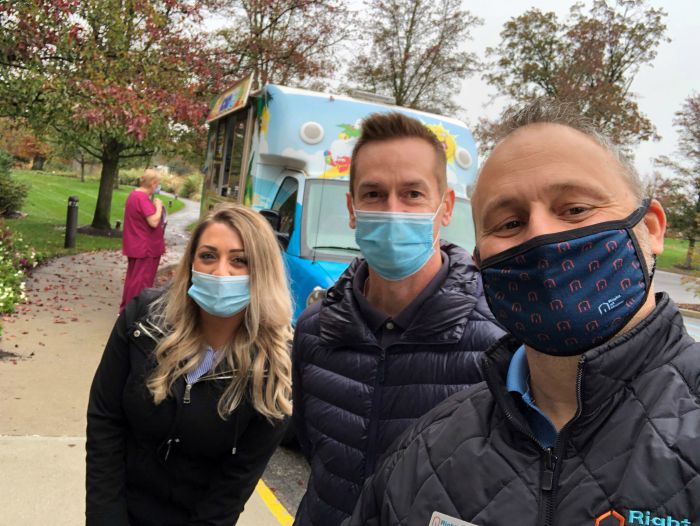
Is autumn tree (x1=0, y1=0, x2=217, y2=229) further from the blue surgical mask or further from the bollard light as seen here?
the blue surgical mask

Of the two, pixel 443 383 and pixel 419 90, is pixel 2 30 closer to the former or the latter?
pixel 443 383

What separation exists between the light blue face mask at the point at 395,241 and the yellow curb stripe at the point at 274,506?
2450 millimetres

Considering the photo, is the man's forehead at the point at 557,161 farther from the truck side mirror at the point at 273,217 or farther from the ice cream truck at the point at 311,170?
the truck side mirror at the point at 273,217

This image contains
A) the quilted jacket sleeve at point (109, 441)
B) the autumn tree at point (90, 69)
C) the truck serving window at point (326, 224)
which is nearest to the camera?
the quilted jacket sleeve at point (109, 441)

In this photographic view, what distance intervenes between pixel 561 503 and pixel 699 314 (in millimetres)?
19520

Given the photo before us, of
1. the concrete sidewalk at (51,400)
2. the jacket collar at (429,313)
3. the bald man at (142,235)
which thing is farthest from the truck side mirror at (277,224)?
the jacket collar at (429,313)

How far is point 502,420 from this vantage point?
46.1 inches

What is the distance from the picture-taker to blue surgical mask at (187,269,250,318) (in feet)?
8.58

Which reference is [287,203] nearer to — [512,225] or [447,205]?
[447,205]

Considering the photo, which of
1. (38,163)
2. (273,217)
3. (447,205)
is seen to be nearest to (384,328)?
(447,205)

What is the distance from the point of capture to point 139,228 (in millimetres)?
8500

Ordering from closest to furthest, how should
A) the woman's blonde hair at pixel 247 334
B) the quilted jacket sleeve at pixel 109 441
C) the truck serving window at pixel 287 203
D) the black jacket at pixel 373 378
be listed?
the black jacket at pixel 373 378
the quilted jacket sleeve at pixel 109 441
the woman's blonde hair at pixel 247 334
the truck serving window at pixel 287 203

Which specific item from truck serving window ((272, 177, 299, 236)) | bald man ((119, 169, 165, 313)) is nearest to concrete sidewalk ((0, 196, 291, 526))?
bald man ((119, 169, 165, 313))

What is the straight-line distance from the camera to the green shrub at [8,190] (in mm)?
18828
